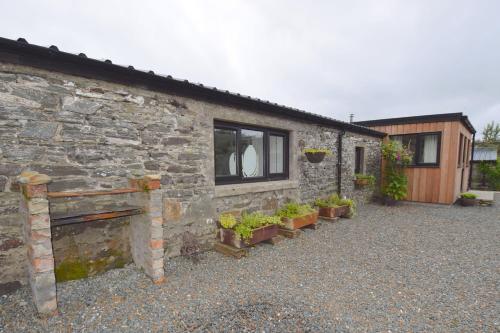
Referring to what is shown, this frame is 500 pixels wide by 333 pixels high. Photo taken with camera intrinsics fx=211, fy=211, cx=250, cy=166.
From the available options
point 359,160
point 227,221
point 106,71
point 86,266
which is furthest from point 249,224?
point 359,160

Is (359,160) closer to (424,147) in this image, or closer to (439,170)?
(424,147)

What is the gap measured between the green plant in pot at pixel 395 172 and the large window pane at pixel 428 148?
0.52m

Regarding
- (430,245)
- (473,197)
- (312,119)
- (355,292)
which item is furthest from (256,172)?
(473,197)

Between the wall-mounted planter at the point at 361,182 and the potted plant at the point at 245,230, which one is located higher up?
the wall-mounted planter at the point at 361,182

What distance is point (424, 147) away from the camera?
827cm

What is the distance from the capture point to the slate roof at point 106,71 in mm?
2232

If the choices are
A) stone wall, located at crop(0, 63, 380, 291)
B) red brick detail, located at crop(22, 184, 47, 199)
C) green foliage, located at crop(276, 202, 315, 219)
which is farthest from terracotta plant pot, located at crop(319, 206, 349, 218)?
red brick detail, located at crop(22, 184, 47, 199)

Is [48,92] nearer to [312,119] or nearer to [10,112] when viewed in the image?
[10,112]

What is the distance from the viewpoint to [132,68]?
281cm

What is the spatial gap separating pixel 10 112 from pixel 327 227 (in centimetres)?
581

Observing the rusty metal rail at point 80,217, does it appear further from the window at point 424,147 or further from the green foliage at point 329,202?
the window at point 424,147

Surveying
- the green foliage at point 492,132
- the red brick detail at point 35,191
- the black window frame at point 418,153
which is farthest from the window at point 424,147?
the green foliage at point 492,132

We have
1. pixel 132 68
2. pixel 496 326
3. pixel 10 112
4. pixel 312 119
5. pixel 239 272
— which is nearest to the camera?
pixel 496 326

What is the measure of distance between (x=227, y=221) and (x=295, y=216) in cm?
169
